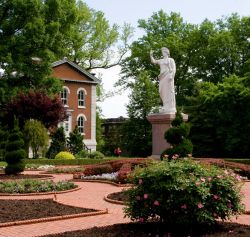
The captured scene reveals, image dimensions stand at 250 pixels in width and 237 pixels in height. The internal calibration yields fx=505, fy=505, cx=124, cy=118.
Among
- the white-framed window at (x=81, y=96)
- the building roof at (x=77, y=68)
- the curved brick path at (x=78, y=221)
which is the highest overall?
the building roof at (x=77, y=68)

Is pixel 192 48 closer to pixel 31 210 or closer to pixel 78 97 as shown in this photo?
pixel 78 97

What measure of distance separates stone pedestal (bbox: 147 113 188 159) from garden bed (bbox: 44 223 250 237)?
16.8 metres

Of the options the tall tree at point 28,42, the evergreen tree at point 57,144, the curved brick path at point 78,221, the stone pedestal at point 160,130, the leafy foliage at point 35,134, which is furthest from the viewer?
the evergreen tree at point 57,144

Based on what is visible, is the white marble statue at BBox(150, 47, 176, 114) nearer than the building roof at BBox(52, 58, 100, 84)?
Yes

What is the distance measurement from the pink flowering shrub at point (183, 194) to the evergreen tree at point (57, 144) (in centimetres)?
3117

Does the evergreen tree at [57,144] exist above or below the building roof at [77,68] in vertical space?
below

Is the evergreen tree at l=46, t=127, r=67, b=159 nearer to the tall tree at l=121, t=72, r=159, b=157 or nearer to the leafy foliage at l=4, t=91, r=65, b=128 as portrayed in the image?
the leafy foliage at l=4, t=91, r=65, b=128

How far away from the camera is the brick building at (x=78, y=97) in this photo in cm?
4875

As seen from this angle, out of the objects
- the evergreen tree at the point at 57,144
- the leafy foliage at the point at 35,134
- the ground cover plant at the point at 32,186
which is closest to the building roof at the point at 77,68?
the evergreen tree at the point at 57,144

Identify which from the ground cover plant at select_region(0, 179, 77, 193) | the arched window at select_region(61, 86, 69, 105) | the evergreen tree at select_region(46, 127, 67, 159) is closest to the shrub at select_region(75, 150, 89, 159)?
the evergreen tree at select_region(46, 127, 67, 159)

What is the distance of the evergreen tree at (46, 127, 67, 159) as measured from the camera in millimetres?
40375

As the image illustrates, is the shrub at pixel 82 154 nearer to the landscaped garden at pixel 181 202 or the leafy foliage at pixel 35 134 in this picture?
the leafy foliage at pixel 35 134

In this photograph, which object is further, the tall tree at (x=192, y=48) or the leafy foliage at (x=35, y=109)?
the tall tree at (x=192, y=48)

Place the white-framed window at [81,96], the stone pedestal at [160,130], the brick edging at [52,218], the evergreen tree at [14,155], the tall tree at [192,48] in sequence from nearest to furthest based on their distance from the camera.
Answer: the brick edging at [52,218] < the evergreen tree at [14,155] < the stone pedestal at [160,130] < the tall tree at [192,48] < the white-framed window at [81,96]
